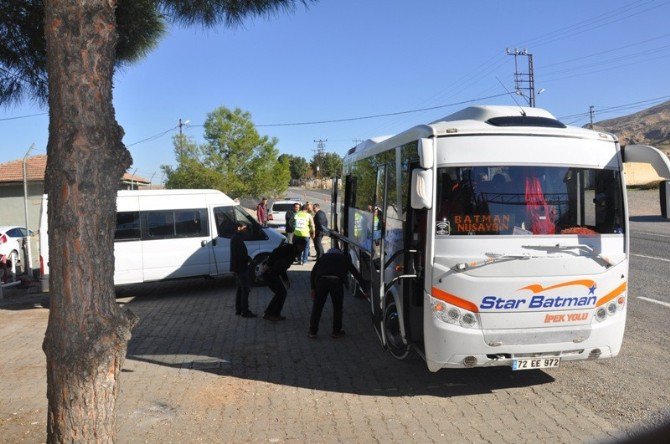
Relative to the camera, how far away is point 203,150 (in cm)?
3444

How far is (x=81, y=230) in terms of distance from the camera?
11.8 ft

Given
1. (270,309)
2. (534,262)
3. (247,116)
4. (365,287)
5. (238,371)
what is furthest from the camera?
(247,116)

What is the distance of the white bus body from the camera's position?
556cm

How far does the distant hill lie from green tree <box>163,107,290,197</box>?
4068 inches

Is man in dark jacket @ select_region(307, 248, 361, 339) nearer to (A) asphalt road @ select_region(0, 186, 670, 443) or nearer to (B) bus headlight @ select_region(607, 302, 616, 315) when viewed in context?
(A) asphalt road @ select_region(0, 186, 670, 443)

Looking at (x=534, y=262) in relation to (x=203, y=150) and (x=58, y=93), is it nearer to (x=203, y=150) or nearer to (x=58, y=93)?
(x=58, y=93)

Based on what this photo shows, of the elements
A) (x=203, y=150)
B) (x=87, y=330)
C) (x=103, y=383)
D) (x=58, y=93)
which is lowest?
(x=103, y=383)

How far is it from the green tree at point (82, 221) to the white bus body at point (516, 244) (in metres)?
2.94

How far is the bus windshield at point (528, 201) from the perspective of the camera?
18.9 feet

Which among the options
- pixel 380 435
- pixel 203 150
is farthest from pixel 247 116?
pixel 380 435

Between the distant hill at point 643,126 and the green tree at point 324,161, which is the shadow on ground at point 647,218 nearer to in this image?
the green tree at point 324,161

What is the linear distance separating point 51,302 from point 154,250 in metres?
9.03

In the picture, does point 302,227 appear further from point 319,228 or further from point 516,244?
point 516,244

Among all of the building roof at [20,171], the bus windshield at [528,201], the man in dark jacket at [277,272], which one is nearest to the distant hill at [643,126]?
the building roof at [20,171]
